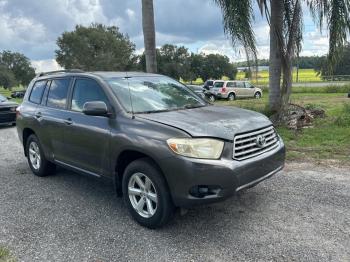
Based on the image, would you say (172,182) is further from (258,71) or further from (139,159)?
(258,71)

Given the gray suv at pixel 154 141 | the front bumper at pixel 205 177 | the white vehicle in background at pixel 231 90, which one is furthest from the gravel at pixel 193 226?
the white vehicle in background at pixel 231 90

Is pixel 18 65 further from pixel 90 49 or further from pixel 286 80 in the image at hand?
pixel 286 80

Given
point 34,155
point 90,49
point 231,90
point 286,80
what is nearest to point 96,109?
point 34,155

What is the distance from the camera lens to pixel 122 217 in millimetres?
4578

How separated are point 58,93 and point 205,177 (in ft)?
10.4

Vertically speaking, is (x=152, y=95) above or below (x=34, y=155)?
above

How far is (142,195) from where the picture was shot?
4.23m

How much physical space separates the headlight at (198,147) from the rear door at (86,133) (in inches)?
43.0

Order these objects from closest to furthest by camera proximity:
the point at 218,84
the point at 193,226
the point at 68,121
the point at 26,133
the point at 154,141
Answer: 1. the point at 154,141
2. the point at 193,226
3. the point at 68,121
4. the point at 26,133
5. the point at 218,84

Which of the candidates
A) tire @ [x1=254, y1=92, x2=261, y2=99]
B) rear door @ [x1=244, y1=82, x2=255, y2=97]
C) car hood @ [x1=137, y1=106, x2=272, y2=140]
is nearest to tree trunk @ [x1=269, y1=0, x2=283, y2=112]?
car hood @ [x1=137, y1=106, x2=272, y2=140]

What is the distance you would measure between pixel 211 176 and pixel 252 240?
2.63 feet

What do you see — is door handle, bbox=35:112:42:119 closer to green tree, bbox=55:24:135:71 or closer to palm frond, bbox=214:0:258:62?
palm frond, bbox=214:0:258:62

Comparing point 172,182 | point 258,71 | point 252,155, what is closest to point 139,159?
point 172,182

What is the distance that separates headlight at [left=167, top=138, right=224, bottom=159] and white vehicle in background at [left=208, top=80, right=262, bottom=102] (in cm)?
2561
